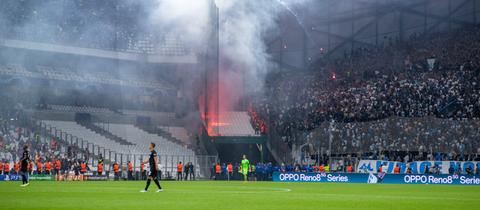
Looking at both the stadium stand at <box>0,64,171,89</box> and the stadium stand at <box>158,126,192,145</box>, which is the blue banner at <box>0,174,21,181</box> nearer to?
the stadium stand at <box>0,64,171,89</box>

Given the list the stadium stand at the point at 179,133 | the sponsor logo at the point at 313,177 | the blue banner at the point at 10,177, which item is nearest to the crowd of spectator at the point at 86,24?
the stadium stand at the point at 179,133

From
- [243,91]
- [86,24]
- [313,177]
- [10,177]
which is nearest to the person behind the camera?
[10,177]

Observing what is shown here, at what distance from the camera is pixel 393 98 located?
55.8 metres

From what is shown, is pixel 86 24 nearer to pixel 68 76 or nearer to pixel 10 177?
pixel 68 76

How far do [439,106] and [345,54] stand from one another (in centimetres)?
1818

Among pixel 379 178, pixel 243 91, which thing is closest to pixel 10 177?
pixel 243 91

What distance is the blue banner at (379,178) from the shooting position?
44450 millimetres

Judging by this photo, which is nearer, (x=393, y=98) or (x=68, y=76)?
(x=393, y=98)

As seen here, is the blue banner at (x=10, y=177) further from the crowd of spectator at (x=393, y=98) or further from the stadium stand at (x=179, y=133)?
the crowd of spectator at (x=393, y=98)

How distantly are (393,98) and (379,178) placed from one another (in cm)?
1086

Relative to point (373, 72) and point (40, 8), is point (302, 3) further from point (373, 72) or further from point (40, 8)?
point (40, 8)

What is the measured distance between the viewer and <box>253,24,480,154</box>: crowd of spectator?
4547 centimetres

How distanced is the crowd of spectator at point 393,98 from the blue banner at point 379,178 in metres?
1.63

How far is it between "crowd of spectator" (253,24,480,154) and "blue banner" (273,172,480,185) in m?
1.63
